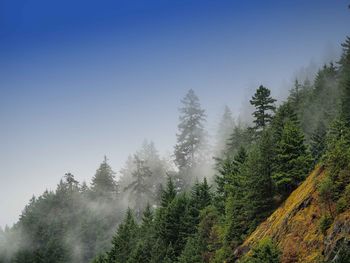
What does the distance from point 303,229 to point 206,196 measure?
21473mm

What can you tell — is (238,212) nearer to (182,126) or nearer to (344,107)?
(344,107)

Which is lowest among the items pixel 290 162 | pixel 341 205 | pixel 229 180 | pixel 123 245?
pixel 123 245

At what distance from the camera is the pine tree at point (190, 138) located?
89562 mm

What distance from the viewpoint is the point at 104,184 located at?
9456 cm

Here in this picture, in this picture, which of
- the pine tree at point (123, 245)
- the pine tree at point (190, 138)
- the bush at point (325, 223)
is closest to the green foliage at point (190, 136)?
the pine tree at point (190, 138)

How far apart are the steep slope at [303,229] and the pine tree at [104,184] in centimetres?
6704

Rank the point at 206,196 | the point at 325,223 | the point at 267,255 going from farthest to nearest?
the point at 206,196 → the point at 325,223 → the point at 267,255

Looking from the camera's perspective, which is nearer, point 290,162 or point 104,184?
point 290,162

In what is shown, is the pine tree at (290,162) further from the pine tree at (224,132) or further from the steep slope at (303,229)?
the pine tree at (224,132)

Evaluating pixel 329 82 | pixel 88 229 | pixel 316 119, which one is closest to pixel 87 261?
pixel 88 229

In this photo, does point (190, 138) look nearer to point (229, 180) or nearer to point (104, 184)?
point (104, 184)

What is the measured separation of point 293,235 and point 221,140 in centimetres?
7619

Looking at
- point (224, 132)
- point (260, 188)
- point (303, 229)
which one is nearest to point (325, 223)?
point (303, 229)

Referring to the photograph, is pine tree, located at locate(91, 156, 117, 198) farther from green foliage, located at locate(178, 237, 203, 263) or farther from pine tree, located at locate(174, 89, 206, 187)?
green foliage, located at locate(178, 237, 203, 263)
